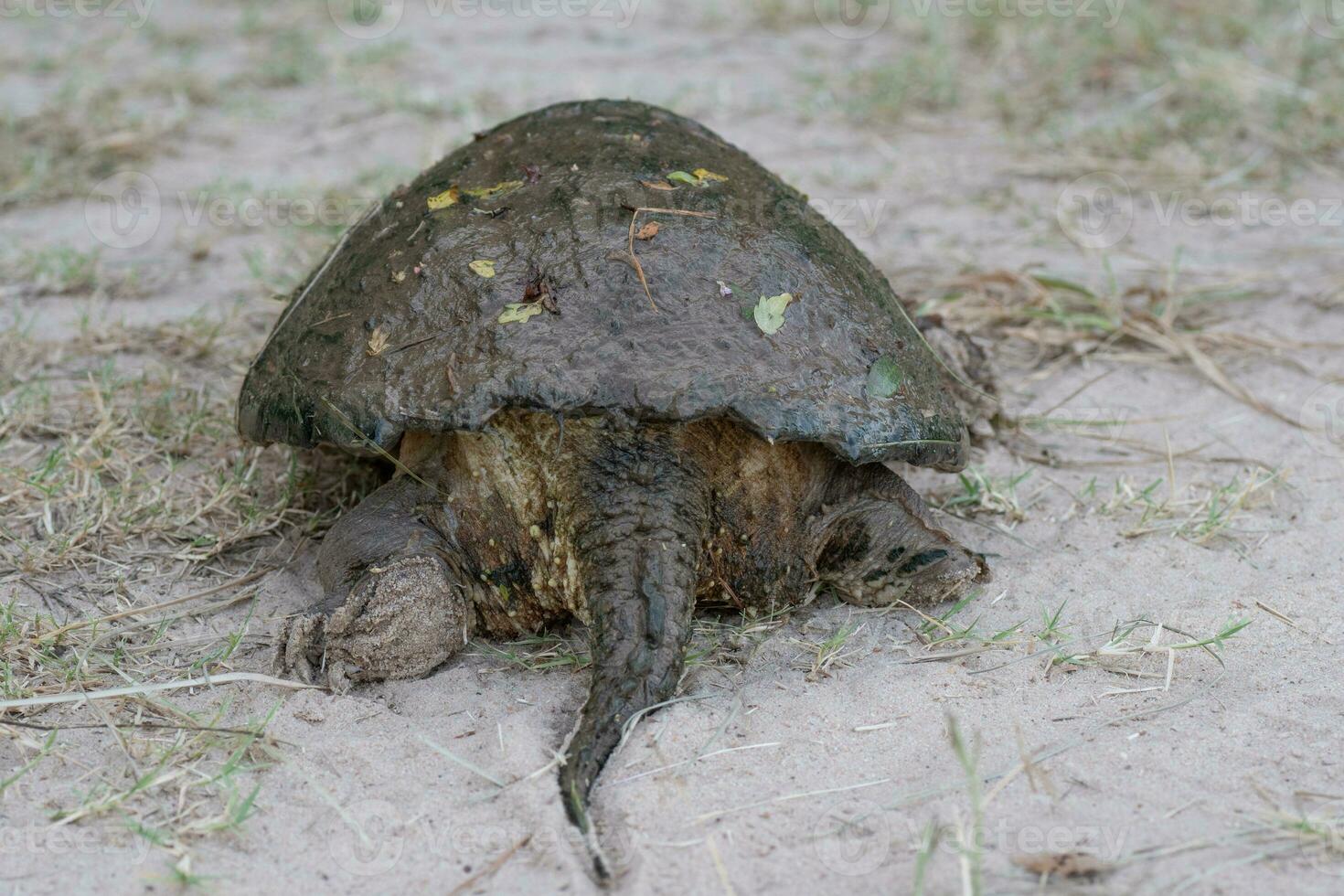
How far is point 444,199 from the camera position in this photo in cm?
260

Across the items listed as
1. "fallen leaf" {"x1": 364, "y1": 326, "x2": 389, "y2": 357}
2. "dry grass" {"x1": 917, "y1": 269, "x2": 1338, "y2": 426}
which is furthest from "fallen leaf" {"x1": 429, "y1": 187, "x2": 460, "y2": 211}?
"dry grass" {"x1": 917, "y1": 269, "x2": 1338, "y2": 426}

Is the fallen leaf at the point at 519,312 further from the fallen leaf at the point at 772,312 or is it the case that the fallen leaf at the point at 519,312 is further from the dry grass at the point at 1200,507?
the dry grass at the point at 1200,507

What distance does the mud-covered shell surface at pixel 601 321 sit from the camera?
2156mm

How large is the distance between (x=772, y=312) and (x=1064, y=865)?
3.56ft

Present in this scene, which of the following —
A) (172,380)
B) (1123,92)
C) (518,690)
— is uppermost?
(1123,92)

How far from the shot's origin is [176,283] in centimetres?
394

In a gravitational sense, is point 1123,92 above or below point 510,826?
above

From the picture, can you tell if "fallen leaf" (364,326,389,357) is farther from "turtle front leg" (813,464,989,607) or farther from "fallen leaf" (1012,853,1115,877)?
"fallen leaf" (1012,853,1115,877)

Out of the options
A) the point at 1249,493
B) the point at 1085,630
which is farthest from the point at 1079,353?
the point at 1085,630

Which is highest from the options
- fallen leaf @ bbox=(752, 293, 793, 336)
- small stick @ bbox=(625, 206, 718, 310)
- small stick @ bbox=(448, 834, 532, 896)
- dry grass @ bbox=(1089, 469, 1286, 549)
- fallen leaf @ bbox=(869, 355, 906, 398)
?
small stick @ bbox=(625, 206, 718, 310)

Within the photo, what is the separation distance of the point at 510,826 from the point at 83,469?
5.15 ft

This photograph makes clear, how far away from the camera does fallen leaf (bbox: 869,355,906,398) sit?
230 cm

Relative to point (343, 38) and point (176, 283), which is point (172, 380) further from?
point (343, 38)

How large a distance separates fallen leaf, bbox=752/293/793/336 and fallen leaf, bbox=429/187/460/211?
0.72m
